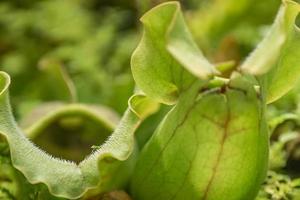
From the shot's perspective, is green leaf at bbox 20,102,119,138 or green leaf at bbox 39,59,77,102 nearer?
green leaf at bbox 20,102,119,138

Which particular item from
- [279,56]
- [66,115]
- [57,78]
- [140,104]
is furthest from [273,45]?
[57,78]

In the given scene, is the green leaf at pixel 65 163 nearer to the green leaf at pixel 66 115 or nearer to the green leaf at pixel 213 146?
the green leaf at pixel 213 146

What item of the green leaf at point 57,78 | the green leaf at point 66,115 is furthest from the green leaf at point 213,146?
the green leaf at point 57,78

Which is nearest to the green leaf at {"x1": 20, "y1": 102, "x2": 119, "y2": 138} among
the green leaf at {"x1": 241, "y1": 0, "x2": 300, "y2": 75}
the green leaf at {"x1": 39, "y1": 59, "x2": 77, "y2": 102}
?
the green leaf at {"x1": 39, "y1": 59, "x2": 77, "y2": 102}

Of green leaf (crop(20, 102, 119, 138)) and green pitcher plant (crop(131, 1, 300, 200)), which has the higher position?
green pitcher plant (crop(131, 1, 300, 200))

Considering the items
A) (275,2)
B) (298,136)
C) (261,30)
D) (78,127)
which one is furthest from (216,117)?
(275,2)

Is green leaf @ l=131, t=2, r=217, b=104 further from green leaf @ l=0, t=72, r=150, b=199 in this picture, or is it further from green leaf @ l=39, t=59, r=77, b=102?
green leaf @ l=39, t=59, r=77, b=102

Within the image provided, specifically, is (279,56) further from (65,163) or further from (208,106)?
(65,163)
